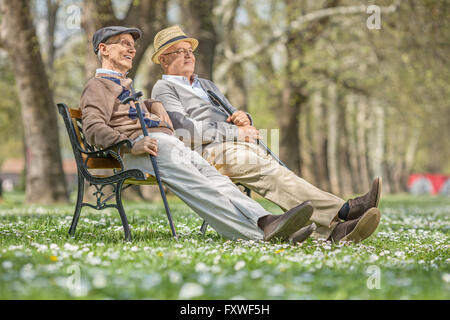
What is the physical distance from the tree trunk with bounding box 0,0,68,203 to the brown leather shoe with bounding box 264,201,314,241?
10.7 meters

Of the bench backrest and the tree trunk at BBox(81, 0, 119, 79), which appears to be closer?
the bench backrest

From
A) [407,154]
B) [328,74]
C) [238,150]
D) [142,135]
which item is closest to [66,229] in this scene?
[142,135]

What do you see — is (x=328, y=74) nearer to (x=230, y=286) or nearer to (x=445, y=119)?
(x=445, y=119)

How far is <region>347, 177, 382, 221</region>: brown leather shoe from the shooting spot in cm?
516

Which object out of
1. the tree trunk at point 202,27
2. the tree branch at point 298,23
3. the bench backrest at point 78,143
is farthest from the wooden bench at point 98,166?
the tree branch at point 298,23

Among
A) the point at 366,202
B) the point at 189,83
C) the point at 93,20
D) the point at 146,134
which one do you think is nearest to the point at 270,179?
the point at 366,202

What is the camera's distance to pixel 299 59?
21422mm

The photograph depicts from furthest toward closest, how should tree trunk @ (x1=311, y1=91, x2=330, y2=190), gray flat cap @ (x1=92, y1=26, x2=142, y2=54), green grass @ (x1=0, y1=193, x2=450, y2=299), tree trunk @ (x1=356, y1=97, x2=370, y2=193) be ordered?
tree trunk @ (x1=356, y1=97, x2=370, y2=193), tree trunk @ (x1=311, y1=91, x2=330, y2=190), gray flat cap @ (x1=92, y1=26, x2=142, y2=54), green grass @ (x1=0, y1=193, x2=450, y2=299)

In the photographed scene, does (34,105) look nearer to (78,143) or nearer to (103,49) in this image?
(103,49)

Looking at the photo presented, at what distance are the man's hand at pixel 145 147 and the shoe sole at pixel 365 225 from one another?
72.8 inches

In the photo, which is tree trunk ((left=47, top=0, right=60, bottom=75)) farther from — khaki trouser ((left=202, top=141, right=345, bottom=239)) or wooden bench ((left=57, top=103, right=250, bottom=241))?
khaki trouser ((left=202, top=141, right=345, bottom=239))

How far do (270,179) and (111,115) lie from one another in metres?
1.58

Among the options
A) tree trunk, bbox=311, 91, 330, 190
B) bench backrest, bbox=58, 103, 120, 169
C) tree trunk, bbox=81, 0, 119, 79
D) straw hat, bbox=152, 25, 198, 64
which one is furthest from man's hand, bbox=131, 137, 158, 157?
tree trunk, bbox=311, 91, 330, 190
